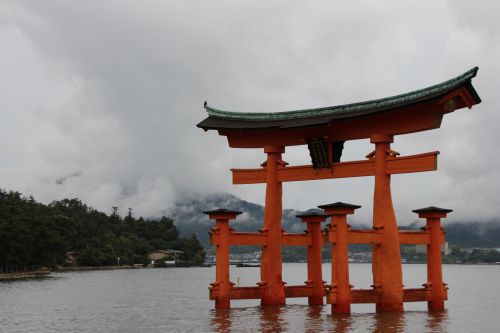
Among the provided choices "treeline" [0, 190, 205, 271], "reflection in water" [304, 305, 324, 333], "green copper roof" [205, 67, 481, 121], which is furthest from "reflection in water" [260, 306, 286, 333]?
"treeline" [0, 190, 205, 271]

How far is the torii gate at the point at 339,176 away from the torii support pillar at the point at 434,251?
0.04 metres

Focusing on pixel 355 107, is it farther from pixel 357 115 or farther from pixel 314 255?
pixel 314 255

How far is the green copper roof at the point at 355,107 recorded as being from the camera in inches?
898

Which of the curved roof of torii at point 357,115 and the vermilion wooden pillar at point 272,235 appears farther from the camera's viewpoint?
the vermilion wooden pillar at point 272,235

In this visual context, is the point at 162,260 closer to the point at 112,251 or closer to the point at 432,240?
the point at 112,251

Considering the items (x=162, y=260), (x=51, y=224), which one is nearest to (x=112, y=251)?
(x=162, y=260)

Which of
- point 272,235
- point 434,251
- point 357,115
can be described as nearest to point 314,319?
point 272,235

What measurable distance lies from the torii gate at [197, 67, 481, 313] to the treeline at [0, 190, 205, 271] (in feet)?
150

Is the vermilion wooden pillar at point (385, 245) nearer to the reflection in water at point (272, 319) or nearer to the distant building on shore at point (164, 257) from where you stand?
the reflection in water at point (272, 319)

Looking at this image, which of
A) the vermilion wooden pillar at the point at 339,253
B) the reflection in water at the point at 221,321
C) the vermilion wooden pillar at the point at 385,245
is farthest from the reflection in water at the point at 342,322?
the reflection in water at the point at 221,321

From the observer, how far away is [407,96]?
2412cm

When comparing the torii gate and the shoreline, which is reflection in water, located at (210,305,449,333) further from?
the shoreline

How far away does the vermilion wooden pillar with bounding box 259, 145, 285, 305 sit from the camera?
2759 cm

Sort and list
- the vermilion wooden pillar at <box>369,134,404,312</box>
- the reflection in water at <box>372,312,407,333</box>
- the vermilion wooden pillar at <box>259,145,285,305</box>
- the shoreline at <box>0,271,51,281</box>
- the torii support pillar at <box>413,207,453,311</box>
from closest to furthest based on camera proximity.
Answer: the reflection in water at <box>372,312,407,333</box> < the vermilion wooden pillar at <box>369,134,404,312</box> < the torii support pillar at <box>413,207,453,311</box> < the vermilion wooden pillar at <box>259,145,285,305</box> < the shoreline at <box>0,271,51,281</box>
